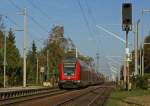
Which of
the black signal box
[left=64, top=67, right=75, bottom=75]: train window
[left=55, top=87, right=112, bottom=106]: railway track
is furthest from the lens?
[left=64, top=67, right=75, bottom=75]: train window

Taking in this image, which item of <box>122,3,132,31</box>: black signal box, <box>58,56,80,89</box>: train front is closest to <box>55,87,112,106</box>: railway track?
<box>122,3,132,31</box>: black signal box

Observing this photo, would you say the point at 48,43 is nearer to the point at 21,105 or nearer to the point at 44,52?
the point at 44,52

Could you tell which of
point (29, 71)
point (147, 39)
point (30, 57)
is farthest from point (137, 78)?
point (30, 57)

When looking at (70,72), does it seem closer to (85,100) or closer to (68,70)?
(68,70)

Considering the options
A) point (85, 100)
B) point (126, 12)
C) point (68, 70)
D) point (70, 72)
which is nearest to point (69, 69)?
point (68, 70)

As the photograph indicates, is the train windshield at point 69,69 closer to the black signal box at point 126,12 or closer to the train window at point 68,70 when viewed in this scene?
the train window at point 68,70

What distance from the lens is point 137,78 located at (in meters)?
53.2

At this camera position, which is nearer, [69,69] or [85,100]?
[85,100]

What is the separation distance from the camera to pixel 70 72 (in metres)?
63.2

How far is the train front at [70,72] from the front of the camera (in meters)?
62.6

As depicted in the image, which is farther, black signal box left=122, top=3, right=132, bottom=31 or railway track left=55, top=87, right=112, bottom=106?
railway track left=55, top=87, right=112, bottom=106

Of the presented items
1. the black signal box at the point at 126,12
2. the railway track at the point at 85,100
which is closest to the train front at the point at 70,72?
the railway track at the point at 85,100

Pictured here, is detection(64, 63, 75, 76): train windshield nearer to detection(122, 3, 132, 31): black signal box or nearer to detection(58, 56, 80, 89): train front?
detection(58, 56, 80, 89): train front

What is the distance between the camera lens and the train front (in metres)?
62.6
